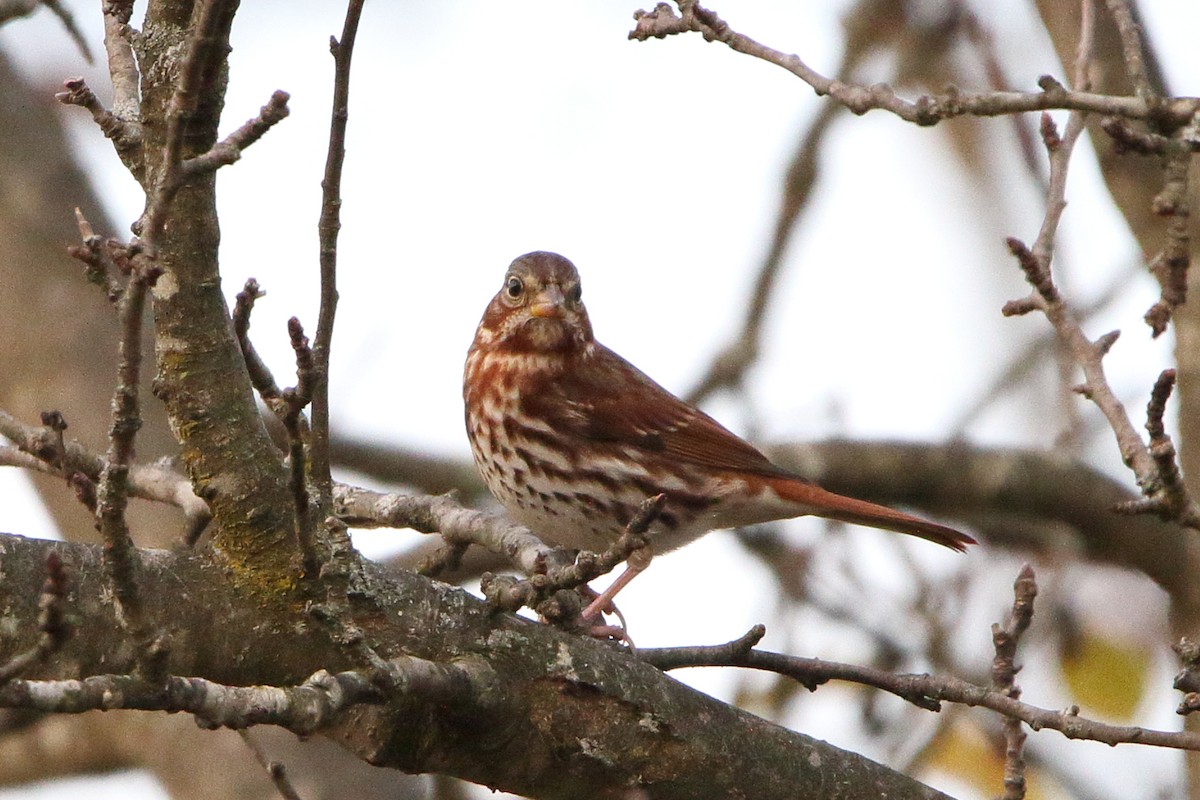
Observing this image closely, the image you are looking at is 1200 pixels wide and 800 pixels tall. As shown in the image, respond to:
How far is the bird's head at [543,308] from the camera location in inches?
256

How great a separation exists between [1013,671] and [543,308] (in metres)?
3.01

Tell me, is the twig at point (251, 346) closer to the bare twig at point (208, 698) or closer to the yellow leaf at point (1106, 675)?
the bare twig at point (208, 698)

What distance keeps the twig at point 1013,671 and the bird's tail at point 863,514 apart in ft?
4.37

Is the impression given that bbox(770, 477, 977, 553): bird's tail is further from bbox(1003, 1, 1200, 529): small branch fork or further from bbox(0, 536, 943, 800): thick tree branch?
bbox(0, 536, 943, 800): thick tree branch

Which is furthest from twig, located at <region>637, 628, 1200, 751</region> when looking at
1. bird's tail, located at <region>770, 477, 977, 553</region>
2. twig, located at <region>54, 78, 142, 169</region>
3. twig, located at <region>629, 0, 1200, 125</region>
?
bird's tail, located at <region>770, 477, 977, 553</region>

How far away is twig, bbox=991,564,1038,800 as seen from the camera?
3807 mm

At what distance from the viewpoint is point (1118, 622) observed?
24.2 ft

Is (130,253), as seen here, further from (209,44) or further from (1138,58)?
(1138,58)

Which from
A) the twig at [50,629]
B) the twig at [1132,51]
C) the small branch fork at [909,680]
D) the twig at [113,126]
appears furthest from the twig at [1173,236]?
the twig at [50,629]

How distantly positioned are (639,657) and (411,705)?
806 mm

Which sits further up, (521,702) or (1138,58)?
(1138,58)

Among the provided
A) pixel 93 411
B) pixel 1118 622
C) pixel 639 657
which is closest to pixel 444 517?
pixel 639 657

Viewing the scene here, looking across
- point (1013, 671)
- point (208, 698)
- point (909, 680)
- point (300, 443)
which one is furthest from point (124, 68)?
point (1013, 671)

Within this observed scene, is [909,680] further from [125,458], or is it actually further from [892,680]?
[125,458]
